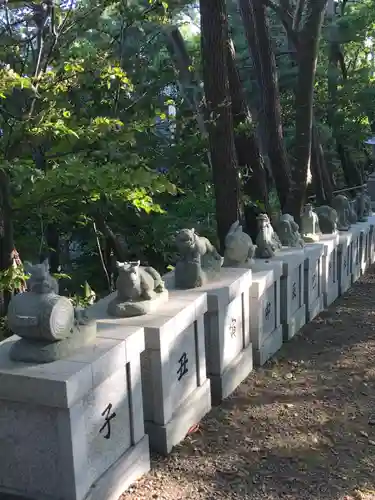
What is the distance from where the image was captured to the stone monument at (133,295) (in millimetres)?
4855

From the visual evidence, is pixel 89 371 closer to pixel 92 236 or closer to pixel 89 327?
pixel 89 327

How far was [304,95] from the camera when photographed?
9406 mm

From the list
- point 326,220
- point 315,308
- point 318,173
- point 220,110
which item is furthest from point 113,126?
point 318,173

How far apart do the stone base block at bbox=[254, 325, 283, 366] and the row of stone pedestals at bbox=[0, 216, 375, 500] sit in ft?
0.04

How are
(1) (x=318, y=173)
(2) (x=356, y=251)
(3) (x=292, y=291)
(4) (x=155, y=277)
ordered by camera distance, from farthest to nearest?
1. (1) (x=318, y=173)
2. (2) (x=356, y=251)
3. (3) (x=292, y=291)
4. (4) (x=155, y=277)

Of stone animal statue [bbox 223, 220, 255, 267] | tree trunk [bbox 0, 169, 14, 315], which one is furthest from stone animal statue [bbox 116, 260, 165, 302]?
tree trunk [bbox 0, 169, 14, 315]

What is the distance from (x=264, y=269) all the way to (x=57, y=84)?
313cm

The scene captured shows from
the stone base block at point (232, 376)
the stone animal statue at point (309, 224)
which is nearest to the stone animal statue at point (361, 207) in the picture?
the stone animal statue at point (309, 224)

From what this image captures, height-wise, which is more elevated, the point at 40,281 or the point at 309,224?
the point at 40,281

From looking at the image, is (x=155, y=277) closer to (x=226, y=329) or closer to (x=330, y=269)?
(x=226, y=329)

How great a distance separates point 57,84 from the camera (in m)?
6.39

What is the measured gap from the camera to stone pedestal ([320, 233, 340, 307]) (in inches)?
362

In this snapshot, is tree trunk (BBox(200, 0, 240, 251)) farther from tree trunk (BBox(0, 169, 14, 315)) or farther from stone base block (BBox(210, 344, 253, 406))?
tree trunk (BBox(0, 169, 14, 315))

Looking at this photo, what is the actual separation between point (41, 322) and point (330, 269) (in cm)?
664
